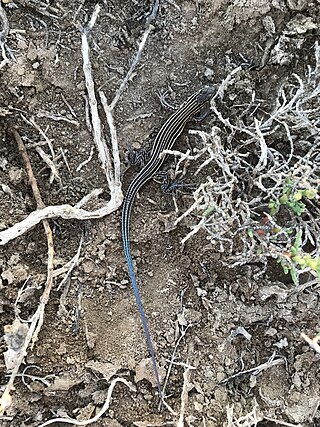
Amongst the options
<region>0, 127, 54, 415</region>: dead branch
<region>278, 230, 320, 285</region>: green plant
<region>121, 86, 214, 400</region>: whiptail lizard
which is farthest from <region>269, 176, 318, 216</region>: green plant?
<region>0, 127, 54, 415</region>: dead branch

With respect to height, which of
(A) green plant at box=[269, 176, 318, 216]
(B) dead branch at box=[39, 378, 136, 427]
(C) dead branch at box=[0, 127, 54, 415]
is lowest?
(B) dead branch at box=[39, 378, 136, 427]

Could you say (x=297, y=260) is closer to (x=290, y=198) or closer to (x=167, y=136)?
(x=290, y=198)

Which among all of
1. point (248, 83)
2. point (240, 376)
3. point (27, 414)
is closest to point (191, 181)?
point (248, 83)

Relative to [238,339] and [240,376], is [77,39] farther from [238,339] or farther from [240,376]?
[240,376]

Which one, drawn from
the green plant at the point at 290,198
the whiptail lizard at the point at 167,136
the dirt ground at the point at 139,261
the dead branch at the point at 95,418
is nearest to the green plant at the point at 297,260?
the green plant at the point at 290,198

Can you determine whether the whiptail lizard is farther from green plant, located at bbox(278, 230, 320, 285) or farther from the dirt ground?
green plant, located at bbox(278, 230, 320, 285)

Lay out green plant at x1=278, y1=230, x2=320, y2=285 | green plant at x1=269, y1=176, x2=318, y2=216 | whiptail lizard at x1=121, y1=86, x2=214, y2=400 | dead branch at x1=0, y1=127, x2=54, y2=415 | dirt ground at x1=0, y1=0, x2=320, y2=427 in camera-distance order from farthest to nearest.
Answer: whiptail lizard at x1=121, y1=86, x2=214, y2=400 → dirt ground at x1=0, y1=0, x2=320, y2=427 → dead branch at x1=0, y1=127, x2=54, y2=415 → green plant at x1=269, y1=176, x2=318, y2=216 → green plant at x1=278, y1=230, x2=320, y2=285

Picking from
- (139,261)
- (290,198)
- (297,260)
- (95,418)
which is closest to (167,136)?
(139,261)

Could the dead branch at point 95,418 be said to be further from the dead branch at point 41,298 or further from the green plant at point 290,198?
the green plant at point 290,198
